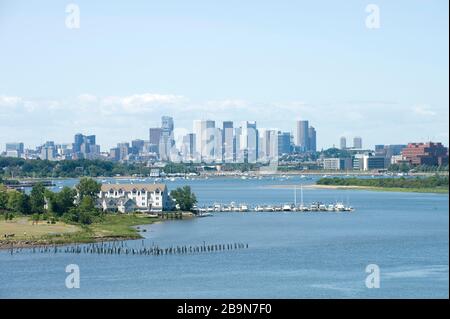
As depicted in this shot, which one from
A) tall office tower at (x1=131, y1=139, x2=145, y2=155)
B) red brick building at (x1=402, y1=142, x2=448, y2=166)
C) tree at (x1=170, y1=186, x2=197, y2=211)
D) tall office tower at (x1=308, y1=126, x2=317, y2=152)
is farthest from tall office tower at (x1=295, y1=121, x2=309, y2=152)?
tree at (x1=170, y1=186, x2=197, y2=211)

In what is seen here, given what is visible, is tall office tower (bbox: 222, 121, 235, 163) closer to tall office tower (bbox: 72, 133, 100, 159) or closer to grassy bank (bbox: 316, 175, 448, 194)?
tall office tower (bbox: 72, 133, 100, 159)

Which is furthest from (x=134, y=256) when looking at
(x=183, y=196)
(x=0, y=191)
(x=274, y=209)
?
(x=274, y=209)

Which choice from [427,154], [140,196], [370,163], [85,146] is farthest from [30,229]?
[85,146]

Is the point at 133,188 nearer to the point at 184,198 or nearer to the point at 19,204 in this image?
the point at 184,198

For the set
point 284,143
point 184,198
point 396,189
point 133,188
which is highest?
point 284,143
